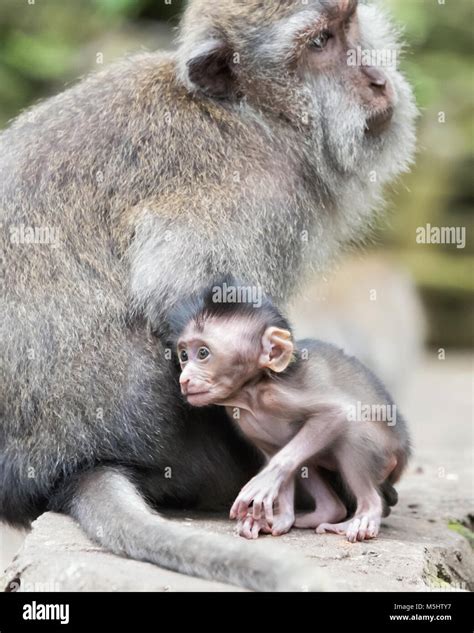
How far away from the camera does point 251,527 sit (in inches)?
220

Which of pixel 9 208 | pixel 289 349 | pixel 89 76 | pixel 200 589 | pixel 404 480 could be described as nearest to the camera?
pixel 200 589

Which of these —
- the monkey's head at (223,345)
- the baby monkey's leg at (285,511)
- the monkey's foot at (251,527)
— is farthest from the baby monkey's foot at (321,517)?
the monkey's head at (223,345)

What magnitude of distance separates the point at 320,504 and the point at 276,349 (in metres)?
0.97

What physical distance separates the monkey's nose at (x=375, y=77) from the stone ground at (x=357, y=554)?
2.58 m

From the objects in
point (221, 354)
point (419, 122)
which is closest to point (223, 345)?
point (221, 354)

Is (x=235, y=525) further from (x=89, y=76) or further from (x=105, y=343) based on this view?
(x=89, y=76)

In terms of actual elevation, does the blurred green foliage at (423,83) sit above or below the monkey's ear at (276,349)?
above

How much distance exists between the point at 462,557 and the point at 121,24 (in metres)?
13.6

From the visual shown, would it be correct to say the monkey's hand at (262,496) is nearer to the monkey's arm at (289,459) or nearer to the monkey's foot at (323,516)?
the monkey's arm at (289,459)

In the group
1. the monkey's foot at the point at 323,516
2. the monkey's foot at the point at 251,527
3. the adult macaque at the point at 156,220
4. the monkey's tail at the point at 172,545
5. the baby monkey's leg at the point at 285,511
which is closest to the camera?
the monkey's tail at the point at 172,545

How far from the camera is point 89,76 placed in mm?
6840

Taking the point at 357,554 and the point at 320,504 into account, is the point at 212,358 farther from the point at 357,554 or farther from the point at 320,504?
the point at 357,554

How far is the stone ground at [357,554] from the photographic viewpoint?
4758mm

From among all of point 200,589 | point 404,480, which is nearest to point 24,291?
point 200,589
